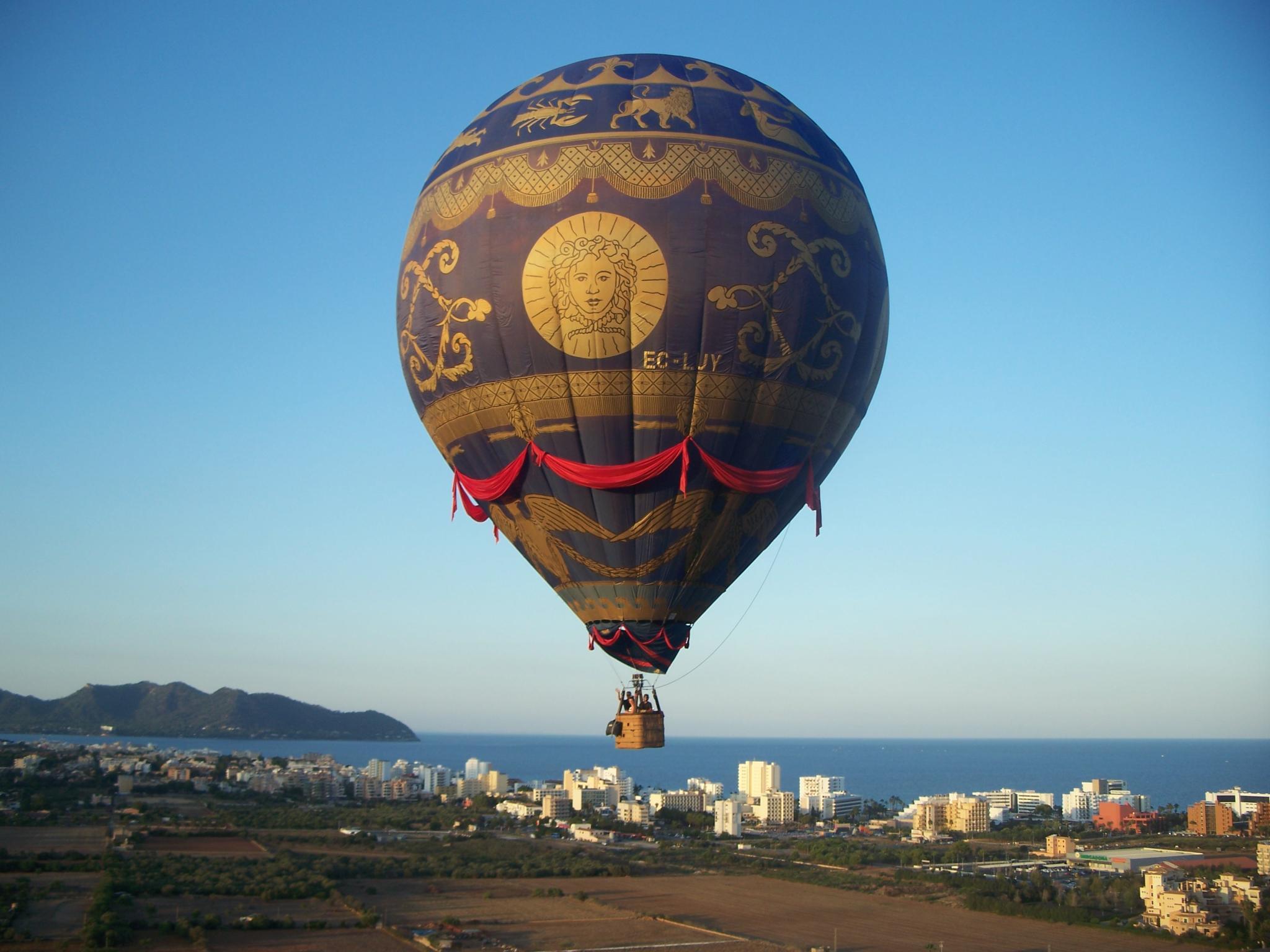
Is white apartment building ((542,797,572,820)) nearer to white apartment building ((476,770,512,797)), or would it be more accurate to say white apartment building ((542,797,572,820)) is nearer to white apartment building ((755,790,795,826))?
white apartment building ((755,790,795,826))

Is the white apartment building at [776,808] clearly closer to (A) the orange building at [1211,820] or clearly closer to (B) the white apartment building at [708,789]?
A: (B) the white apartment building at [708,789]

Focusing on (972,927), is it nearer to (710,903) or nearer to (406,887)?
(710,903)

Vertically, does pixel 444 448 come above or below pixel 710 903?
above

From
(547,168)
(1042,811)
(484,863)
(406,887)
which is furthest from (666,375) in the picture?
(1042,811)

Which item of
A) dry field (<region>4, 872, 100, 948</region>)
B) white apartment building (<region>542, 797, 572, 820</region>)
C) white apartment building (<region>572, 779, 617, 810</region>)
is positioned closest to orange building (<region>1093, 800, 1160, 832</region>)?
white apartment building (<region>572, 779, 617, 810</region>)

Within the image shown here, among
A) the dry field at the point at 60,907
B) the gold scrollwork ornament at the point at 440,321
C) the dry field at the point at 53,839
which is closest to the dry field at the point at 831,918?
the dry field at the point at 60,907

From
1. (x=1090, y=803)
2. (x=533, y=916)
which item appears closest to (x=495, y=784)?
(x=1090, y=803)
